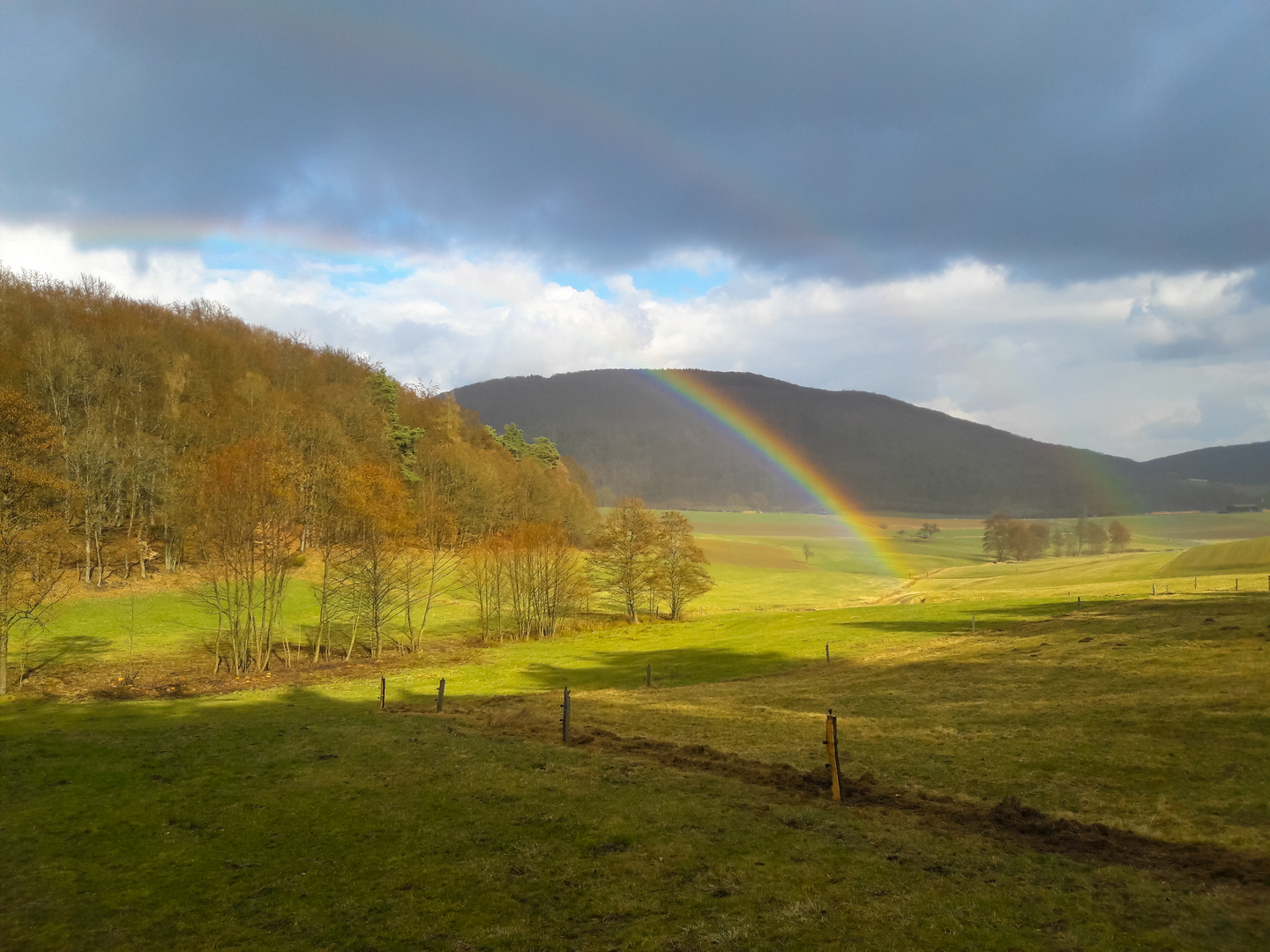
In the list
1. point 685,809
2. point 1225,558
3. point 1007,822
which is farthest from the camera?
point 1225,558

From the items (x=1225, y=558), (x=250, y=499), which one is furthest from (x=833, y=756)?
(x=1225, y=558)

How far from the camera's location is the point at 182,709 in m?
35.4

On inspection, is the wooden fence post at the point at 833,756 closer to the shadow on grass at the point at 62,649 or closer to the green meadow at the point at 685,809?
the green meadow at the point at 685,809

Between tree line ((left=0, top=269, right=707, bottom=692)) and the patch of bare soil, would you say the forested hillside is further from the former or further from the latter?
the patch of bare soil

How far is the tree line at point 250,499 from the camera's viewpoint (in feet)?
169

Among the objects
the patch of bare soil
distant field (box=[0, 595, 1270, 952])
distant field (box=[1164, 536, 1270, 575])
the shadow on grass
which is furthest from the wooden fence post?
distant field (box=[1164, 536, 1270, 575])

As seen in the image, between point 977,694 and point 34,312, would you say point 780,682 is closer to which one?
point 977,694

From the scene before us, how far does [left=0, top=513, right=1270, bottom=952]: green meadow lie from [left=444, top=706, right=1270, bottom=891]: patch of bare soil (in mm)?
86

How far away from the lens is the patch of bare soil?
13.1m

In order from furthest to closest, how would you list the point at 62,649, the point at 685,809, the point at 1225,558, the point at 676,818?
1. the point at 1225,558
2. the point at 62,649
3. the point at 685,809
4. the point at 676,818

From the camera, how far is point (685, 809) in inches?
695

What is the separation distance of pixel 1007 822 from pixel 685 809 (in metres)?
7.35

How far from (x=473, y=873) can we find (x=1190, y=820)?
600 inches

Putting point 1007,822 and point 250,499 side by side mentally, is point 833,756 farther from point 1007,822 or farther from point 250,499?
point 250,499
